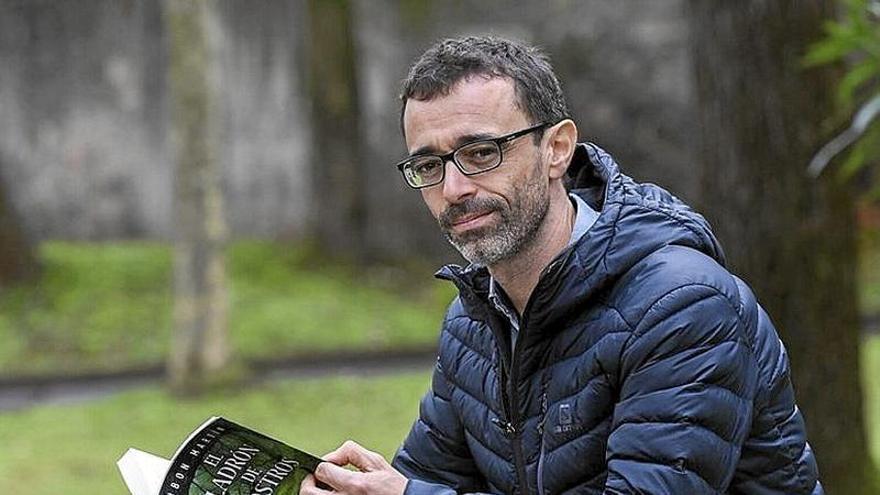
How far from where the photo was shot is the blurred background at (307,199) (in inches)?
194

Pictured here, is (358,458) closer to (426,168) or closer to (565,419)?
(565,419)

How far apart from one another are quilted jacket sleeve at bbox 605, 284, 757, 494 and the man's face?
0.28m

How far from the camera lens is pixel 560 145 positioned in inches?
97.2

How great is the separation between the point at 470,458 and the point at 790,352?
2.44m

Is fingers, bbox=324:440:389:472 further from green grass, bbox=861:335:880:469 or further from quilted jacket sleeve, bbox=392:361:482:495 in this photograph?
green grass, bbox=861:335:880:469

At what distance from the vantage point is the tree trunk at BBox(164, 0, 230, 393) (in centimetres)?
952

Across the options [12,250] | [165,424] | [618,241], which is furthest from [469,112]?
[12,250]

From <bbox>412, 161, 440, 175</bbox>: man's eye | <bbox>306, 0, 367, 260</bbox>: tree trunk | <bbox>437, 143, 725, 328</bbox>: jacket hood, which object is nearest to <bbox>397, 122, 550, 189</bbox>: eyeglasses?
<bbox>412, 161, 440, 175</bbox>: man's eye

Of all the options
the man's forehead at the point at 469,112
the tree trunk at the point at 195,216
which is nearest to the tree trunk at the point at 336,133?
the tree trunk at the point at 195,216

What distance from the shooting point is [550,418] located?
2.44 metres

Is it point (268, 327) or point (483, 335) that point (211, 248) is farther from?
point (483, 335)

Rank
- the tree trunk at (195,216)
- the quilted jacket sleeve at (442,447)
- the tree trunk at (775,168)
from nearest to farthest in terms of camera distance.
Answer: the quilted jacket sleeve at (442,447)
the tree trunk at (775,168)
the tree trunk at (195,216)

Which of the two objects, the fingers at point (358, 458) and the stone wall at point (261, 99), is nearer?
the fingers at point (358, 458)

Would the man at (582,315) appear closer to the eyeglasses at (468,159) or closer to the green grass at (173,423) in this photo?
the eyeglasses at (468,159)
